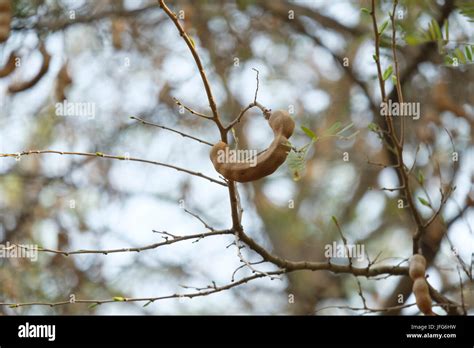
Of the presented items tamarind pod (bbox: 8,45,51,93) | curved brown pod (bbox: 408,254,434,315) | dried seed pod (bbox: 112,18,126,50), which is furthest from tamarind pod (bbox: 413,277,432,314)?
dried seed pod (bbox: 112,18,126,50)

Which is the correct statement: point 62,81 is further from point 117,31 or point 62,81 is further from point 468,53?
point 468,53

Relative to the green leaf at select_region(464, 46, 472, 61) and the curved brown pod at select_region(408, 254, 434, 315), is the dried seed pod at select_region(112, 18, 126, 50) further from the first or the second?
the curved brown pod at select_region(408, 254, 434, 315)

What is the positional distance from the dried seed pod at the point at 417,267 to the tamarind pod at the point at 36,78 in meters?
1.28

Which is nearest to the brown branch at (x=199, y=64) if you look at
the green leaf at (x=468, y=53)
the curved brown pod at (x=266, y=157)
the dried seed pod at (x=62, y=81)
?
the curved brown pod at (x=266, y=157)

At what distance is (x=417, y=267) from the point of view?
4.30 feet

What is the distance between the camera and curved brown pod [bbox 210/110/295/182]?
3.55 feet

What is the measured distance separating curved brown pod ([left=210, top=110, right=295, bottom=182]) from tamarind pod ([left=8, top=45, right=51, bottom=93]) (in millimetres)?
1170

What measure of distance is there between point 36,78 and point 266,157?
1265 mm

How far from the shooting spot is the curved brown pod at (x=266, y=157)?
108 cm

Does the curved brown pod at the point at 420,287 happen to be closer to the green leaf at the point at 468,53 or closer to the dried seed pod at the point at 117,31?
the green leaf at the point at 468,53

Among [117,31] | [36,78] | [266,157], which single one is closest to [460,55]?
[266,157]
